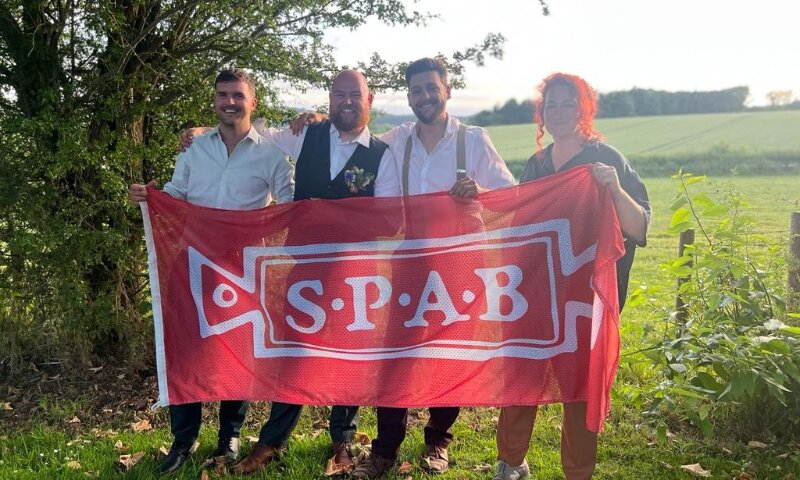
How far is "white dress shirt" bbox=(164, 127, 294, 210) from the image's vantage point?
13.3 feet

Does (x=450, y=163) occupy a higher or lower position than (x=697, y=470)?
higher

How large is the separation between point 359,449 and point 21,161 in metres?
3.35

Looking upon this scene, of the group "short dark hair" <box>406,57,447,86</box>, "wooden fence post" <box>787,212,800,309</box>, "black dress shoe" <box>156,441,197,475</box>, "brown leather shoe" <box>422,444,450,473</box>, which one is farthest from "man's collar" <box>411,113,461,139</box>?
"wooden fence post" <box>787,212,800,309</box>

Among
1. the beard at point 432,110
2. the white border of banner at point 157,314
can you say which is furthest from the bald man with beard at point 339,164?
the white border of banner at point 157,314

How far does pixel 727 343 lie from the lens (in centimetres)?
393

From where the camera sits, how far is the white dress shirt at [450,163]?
3932mm

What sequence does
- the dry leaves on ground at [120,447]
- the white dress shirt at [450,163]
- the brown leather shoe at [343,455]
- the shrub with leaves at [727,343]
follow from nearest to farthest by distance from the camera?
the shrub with leaves at [727,343]
the white dress shirt at [450,163]
the brown leather shoe at [343,455]
the dry leaves on ground at [120,447]

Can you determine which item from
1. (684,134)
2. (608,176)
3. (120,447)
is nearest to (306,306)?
(120,447)

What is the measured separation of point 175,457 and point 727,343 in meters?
3.48

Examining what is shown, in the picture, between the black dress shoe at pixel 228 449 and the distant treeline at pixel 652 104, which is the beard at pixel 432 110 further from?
the distant treeline at pixel 652 104

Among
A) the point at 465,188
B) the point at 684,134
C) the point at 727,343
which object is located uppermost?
the point at 465,188

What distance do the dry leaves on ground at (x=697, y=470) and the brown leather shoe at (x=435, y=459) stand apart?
151 centimetres

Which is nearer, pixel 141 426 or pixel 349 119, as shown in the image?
pixel 349 119

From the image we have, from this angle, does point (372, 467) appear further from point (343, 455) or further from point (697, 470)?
point (697, 470)
